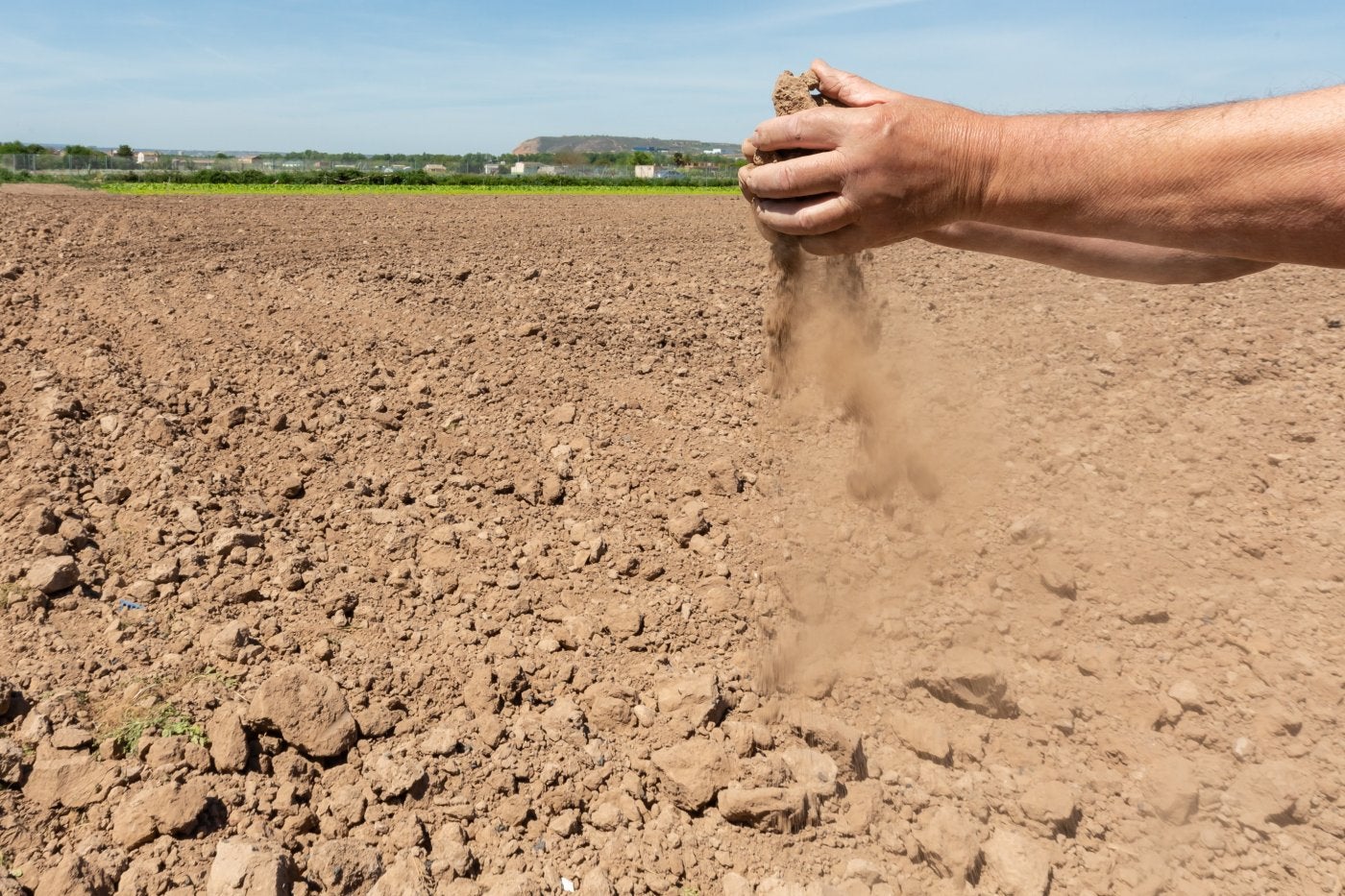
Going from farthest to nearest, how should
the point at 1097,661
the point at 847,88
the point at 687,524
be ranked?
the point at 687,524, the point at 1097,661, the point at 847,88

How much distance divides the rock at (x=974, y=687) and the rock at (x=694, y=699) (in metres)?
0.73

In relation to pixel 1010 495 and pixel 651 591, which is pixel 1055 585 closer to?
pixel 1010 495

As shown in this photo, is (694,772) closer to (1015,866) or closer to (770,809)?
(770,809)

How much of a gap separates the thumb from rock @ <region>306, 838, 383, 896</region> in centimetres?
222

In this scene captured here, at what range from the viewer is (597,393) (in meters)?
5.18

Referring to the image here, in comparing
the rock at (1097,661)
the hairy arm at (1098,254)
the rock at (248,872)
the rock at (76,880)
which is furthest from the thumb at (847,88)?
the rock at (76,880)

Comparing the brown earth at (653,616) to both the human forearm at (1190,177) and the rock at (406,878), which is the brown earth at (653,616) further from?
the human forearm at (1190,177)

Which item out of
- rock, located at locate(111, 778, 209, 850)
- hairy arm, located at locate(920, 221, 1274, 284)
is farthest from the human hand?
rock, located at locate(111, 778, 209, 850)

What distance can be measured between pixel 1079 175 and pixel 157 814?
103 inches

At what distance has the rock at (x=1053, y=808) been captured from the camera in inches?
94.7

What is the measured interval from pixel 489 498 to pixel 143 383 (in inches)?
104

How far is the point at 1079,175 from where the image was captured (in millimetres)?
1727

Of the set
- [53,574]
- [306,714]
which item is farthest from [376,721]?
[53,574]

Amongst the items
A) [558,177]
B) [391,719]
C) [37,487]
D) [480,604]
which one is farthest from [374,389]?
[558,177]
